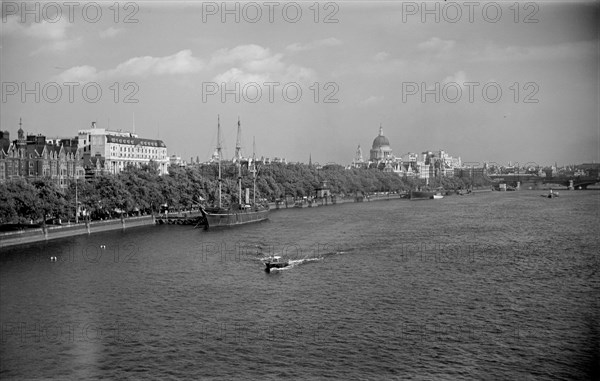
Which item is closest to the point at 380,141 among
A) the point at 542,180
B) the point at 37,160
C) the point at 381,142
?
the point at 381,142

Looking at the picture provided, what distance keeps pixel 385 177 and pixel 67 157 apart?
5472 cm

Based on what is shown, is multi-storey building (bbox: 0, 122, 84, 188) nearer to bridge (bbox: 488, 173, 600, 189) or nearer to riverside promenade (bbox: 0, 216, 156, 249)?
riverside promenade (bbox: 0, 216, 156, 249)

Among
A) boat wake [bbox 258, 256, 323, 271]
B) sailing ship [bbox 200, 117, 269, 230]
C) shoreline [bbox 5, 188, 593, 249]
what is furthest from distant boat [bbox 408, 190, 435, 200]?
boat wake [bbox 258, 256, 323, 271]

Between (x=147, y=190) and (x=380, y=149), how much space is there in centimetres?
8851

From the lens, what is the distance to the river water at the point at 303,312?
465 inches

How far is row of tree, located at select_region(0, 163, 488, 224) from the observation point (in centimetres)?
2755

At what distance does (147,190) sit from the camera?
124ft

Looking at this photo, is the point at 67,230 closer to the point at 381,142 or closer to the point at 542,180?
the point at 542,180

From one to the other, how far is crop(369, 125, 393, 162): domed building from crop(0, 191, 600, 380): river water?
95487 mm

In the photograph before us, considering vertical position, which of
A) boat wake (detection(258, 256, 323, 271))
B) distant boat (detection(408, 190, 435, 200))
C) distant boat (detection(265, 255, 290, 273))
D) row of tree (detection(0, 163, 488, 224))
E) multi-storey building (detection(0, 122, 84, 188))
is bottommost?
boat wake (detection(258, 256, 323, 271))

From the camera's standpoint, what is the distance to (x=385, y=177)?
8781cm

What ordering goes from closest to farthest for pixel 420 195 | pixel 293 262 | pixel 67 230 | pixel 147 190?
pixel 293 262 < pixel 67 230 < pixel 147 190 < pixel 420 195

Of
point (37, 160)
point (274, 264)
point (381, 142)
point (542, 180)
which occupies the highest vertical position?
point (381, 142)

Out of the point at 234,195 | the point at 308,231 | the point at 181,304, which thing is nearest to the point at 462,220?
the point at 308,231
